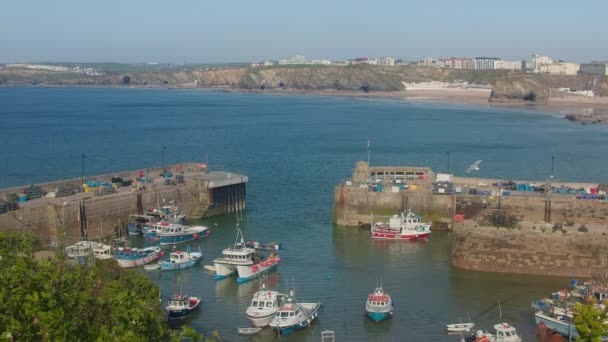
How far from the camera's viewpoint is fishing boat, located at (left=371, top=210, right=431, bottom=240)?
32.2m

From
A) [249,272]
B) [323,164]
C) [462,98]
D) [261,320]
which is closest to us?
[261,320]

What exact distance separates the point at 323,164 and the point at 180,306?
33.0 m

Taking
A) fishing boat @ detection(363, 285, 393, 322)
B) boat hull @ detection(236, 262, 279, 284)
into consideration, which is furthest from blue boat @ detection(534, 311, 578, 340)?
boat hull @ detection(236, 262, 279, 284)

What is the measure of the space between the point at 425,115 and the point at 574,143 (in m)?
38.3

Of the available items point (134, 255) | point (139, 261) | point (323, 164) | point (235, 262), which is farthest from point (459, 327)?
point (323, 164)

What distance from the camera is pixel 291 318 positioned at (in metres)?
21.2

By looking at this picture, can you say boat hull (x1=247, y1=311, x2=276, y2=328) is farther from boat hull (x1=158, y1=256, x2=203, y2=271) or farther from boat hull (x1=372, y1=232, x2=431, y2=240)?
boat hull (x1=372, y1=232, x2=431, y2=240)

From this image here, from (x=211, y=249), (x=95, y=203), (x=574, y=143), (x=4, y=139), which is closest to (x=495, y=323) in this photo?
(x=211, y=249)

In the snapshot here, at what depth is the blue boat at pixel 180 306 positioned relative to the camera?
22.0m

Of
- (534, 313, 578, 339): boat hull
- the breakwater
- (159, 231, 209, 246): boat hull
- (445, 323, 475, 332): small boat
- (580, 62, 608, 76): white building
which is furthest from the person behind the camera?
(580, 62, 608, 76): white building

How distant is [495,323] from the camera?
72.3 ft

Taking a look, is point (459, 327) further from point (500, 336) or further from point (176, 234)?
point (176, 234)

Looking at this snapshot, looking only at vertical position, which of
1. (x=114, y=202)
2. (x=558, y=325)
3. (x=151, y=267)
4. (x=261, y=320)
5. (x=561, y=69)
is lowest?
(x=151, y=267)

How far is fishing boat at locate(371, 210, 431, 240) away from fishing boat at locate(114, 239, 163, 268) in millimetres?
8741
